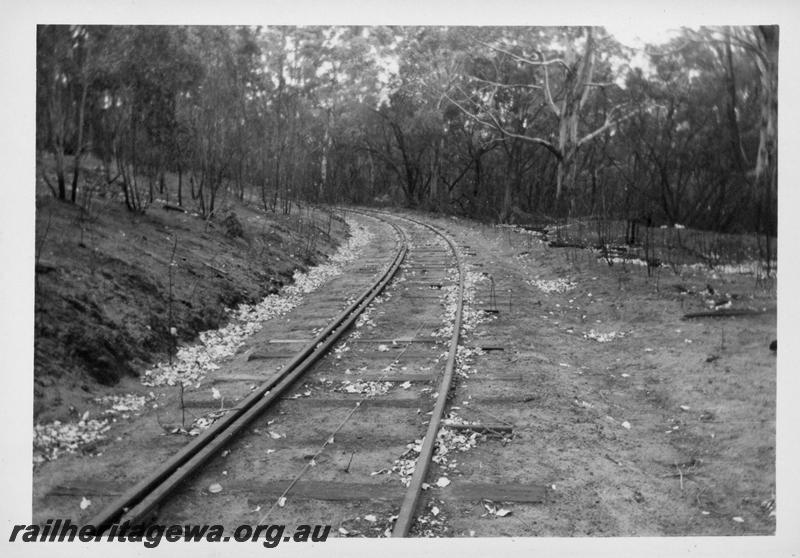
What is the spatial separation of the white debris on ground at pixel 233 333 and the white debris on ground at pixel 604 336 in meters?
4.13

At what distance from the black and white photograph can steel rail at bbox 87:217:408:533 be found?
26mm

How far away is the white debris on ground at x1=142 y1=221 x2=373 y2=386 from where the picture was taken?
6133 millimetres

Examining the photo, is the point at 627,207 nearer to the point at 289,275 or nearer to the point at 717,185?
the point at 717,185

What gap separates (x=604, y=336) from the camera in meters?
7.76

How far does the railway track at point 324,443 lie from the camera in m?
3.81

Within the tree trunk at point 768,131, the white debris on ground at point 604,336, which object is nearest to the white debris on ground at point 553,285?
the white debris on ground at point 604,336

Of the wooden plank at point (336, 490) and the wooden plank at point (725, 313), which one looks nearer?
the wooden plank at point (336, 490)

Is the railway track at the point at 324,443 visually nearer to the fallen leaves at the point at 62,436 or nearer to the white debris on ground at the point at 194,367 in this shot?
the white debris on ground at the point at 194,367

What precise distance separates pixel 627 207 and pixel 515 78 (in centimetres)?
910

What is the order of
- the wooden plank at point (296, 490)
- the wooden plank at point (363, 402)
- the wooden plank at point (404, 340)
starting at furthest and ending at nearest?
Answer: the wooden plank at point (404, 340) → the wooden plank at point (363, 402) → the wooden plank at point (296, 490)

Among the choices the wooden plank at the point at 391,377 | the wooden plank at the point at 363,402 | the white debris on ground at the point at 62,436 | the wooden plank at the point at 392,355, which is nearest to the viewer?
the white debris on ground at the point at 62,436

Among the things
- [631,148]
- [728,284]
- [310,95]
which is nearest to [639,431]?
[728,284]

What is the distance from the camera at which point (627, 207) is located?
36.9ft

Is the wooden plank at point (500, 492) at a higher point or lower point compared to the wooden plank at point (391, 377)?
lower
